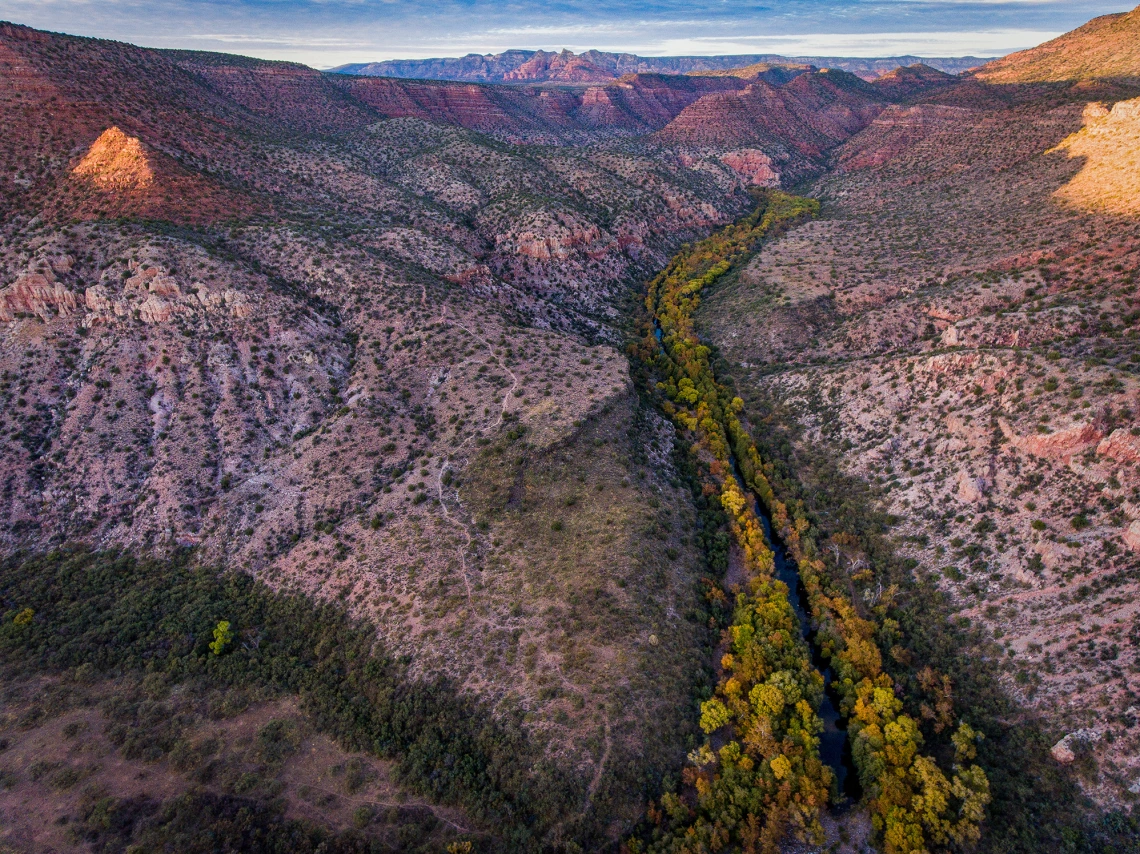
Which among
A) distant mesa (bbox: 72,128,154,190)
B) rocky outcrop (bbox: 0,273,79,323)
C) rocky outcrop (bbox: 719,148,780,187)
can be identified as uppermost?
distant mesa (bbox: 72,128,154,190)

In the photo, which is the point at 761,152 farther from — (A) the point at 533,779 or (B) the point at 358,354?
(A) the point at 533,779

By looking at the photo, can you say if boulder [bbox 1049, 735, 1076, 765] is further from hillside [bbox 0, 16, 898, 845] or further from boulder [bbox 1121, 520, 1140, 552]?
hillside [bbox 0, 16, 898, 845]

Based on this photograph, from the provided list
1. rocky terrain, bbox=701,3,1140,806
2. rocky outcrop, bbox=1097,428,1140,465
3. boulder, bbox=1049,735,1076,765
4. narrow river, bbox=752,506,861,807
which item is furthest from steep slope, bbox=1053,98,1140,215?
boulder, bbox=1049,735,1076,765

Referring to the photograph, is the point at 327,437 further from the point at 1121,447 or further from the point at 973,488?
the point at 1121,447

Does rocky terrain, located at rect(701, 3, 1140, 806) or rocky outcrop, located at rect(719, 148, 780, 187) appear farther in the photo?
rocky outcrop, located at rect(719, 148, 780, 187)

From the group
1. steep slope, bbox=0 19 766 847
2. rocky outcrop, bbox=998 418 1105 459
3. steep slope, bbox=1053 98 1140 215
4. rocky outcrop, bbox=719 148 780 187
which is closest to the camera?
steep slope, bbox=0 19 766 847

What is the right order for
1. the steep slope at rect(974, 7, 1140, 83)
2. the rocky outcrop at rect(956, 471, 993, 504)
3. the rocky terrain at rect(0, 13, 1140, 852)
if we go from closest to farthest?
the rocky terrain at rect(0, 13, 1140, 852) → the rocky outcrop at rect(956, 471, 993, 504) → the steep slope at rect(974, 7, 1140, 83)

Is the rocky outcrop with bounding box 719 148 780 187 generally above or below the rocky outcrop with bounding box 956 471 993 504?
above

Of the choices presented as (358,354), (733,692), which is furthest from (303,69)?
(733,692)
